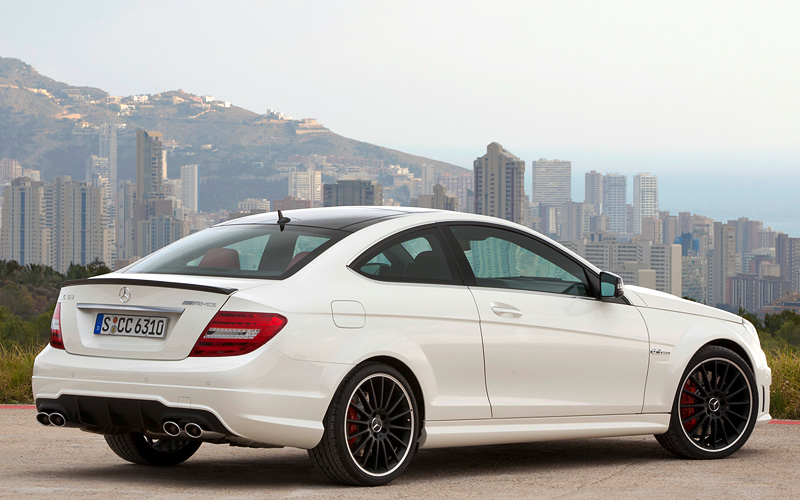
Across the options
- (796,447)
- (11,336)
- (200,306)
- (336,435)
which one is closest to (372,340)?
(336,435)

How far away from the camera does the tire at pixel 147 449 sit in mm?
7008

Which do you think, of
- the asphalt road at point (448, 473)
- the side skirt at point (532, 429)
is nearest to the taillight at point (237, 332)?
the asphalt road at point (448, 473)

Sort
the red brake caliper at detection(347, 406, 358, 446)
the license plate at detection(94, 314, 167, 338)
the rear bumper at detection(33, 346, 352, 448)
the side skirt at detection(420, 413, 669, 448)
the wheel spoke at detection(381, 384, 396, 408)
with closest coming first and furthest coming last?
the rear bumper at detection(33, 346, 352, 448) → the license plate at detection(94, 314, 167, 338) → the red brake caliper at detection(347, 406, 358, 446) → the wheel spoke at detection(381, 384, 396, 408) → the side skirt at detection(420, 413, 669, 448)

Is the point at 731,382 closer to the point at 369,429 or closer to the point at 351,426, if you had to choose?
the point at 369,429

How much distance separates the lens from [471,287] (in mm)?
6539

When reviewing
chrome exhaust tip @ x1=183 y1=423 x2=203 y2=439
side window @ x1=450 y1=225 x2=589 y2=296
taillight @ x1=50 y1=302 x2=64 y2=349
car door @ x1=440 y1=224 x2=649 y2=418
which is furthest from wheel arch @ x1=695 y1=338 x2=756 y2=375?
taillight @ x1=50 y1=302 x2=64 y2=349

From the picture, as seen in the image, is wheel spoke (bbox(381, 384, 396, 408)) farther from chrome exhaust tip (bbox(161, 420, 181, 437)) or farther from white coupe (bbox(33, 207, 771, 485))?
chrome exhaust tip (bbox(161, 420, 181, 437))

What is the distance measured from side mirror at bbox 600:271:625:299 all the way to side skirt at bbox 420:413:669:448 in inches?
30.5

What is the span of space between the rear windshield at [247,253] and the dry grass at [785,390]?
6.13 m

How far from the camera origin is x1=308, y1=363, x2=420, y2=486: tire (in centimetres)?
580

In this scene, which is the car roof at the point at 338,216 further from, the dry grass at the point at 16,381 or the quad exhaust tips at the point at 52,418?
the dry grass at the point at 16,381

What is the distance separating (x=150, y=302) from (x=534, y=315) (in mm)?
2312

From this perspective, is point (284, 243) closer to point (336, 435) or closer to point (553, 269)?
point (336, 435)

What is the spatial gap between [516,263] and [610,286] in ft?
2.10
